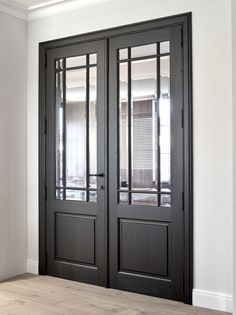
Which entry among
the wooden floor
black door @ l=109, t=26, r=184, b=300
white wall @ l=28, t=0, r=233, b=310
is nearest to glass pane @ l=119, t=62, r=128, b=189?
black door @ l=109, t=26, r=184, b=300

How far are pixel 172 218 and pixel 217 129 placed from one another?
0.87 meters

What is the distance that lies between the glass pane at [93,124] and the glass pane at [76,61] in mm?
146

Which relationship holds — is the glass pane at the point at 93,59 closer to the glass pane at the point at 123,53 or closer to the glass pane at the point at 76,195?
the glass pane at the point at 123,53

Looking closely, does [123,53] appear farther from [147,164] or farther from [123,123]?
[147,164]

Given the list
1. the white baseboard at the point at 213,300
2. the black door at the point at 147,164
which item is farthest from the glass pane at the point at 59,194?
the white baseboard at the point at 213,300

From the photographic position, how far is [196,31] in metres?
3.66

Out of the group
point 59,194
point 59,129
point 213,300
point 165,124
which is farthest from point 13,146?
point 213,300

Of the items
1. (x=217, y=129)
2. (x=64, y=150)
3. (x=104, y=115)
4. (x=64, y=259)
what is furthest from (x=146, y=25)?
(x=64, y=259)

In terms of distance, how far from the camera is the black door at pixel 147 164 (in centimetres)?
378

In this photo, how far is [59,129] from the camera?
Answer: 4.49 meters

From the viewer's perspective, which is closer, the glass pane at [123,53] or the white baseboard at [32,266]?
the glass pane at [123,53]

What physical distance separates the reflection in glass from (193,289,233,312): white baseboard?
1.77 meters

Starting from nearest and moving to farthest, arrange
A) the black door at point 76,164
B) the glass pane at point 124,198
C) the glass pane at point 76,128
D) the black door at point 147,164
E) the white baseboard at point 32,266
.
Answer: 1. the black door at point 147,164
2. the glass pane at point 124,198
3. the black door at point 76,164
4. the glass pane at point 76,128
5. the white baseboard at point 32,266

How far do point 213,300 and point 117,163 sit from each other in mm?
1476
